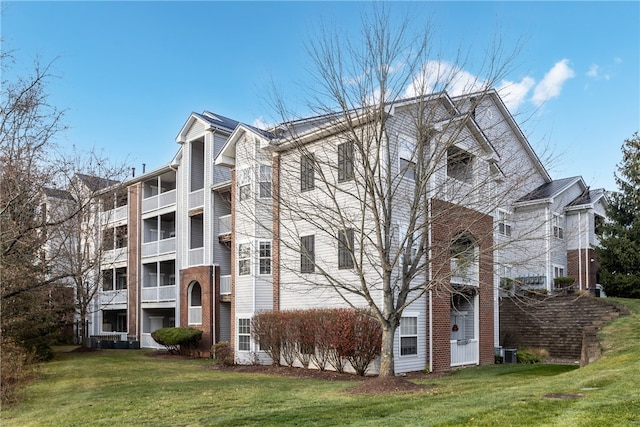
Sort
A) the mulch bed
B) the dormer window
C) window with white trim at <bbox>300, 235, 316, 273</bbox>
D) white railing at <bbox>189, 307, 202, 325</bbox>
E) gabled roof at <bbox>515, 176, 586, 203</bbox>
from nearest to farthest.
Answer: the mulch bed, the dormer window, window with white trim at <bbox>300, 235, 316, 273</bbox>, white railing at <bbox>189, 307, 202, 325</bbox>, gabled roof at <bbox>515, 176, 586, 203</bbox>

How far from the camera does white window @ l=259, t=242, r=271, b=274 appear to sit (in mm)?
21656

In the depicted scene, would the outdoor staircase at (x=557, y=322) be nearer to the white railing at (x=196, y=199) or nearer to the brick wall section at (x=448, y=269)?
the brick wall section at (x=448, y=269)

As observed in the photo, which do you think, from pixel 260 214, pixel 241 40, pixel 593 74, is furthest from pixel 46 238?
pixel 593 74

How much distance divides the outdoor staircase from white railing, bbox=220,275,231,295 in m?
12.2

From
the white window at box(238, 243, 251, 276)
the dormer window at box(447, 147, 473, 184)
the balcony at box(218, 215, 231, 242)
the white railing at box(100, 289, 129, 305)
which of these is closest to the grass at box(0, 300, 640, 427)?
the white window at box(238, 243, 251, 276)

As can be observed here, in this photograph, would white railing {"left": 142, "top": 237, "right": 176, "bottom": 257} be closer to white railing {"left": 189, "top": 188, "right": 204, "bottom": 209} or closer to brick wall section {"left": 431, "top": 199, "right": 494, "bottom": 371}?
white railing {"left": 189, "top": 188, "right": 204, "bottom": 209}

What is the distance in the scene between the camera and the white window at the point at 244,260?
2216cm

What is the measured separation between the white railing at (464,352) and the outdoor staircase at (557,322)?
256cm

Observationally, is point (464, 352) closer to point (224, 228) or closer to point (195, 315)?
point (224, 228)

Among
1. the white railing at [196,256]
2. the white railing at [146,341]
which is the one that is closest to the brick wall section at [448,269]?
the white railing at [196,256]

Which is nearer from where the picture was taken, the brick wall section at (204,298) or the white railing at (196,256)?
the brick wall section at (204,298)

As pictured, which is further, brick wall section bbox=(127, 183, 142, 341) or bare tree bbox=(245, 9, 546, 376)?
brick wall section bbox=(127, 183, 142, 341)

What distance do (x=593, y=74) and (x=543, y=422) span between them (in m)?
10.3

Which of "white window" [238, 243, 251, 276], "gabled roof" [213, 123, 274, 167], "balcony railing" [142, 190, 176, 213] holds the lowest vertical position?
"white window" [238, 243, 251, 276]
